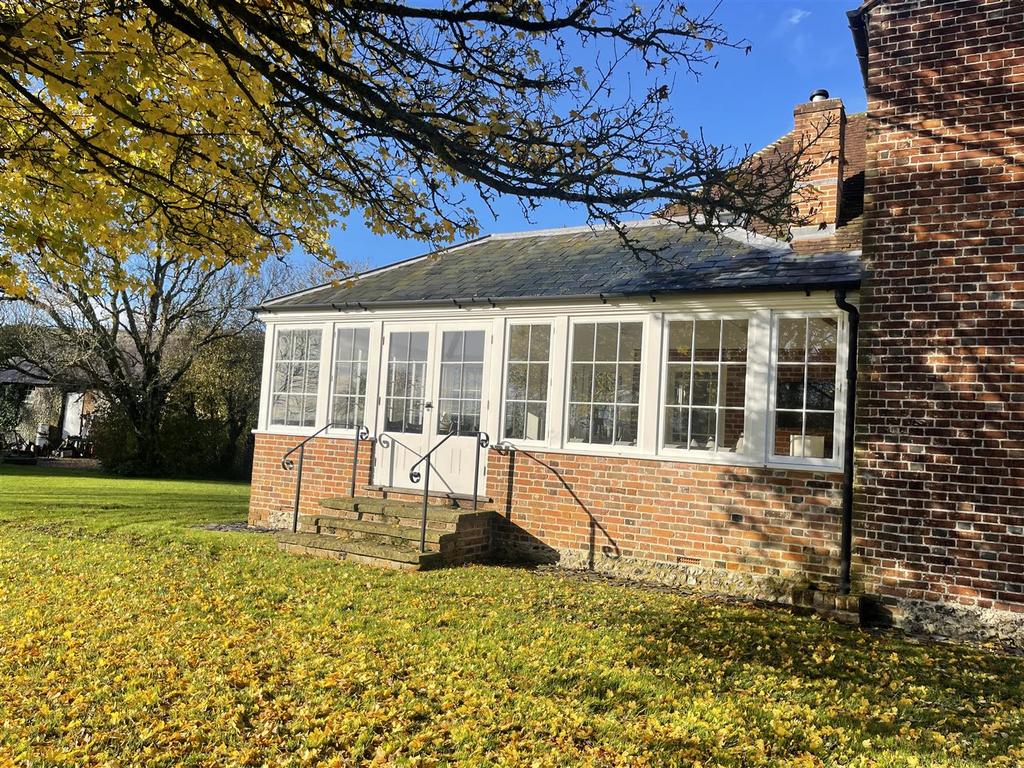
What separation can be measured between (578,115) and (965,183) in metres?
4.11

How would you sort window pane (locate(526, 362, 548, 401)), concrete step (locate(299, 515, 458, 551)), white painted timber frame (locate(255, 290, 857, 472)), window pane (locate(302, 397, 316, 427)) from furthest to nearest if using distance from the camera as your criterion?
window pane (locate(302, 397, 316, 427)) → window pane (locate(526, 362, 548, 401)) → concrete step (locate(299, 515, 458, 551)) → white painted timber frame (locate(255, 290, 857, 472))

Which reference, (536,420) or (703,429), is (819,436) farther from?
(536,420)

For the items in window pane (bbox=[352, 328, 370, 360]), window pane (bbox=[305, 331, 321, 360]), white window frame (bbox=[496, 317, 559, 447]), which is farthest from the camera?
window pane (bbox=[305, 331, 321, 360])

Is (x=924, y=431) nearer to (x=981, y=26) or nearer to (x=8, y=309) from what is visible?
(x=981, y=26)

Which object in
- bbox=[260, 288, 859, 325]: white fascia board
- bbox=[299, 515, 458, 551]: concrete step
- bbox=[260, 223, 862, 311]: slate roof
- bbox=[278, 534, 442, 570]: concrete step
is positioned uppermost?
bbox=[260, 223, 862, 311]: slate roof

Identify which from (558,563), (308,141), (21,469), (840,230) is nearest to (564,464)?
(558,563)

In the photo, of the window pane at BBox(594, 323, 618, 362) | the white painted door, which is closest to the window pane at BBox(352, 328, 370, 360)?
the white painted door

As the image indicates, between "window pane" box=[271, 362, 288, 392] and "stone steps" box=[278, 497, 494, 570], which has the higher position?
"window pane" box=[271, 362, 288, 392]

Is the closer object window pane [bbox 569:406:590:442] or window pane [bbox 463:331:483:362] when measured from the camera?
window pane [bbox 569:406:590:442]

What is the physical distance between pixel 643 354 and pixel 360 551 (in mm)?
4087

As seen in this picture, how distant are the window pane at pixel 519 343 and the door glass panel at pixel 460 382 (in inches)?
18.5

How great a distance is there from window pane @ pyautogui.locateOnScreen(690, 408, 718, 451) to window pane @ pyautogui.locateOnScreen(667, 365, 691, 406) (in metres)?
0.19

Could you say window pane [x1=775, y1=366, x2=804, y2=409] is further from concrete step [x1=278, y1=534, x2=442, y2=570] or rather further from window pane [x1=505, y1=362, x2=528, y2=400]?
concrete step [x1=278, y1=534, x2=442, y2=570]

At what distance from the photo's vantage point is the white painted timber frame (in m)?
7.79
